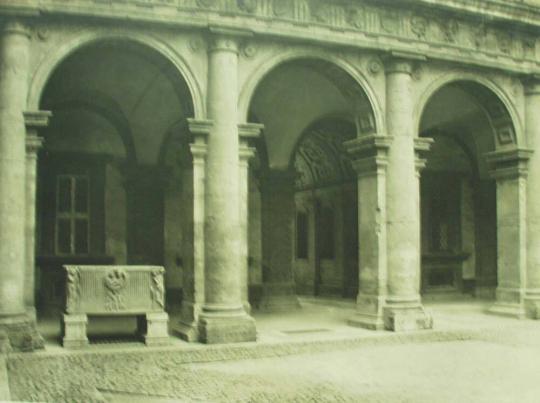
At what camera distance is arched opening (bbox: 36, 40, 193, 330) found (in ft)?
47.4

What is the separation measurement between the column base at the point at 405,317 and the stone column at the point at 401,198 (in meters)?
0.02

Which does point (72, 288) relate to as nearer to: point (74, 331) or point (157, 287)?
point (74, 331)

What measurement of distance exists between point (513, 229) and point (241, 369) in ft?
25.6

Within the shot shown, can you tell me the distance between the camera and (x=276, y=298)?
15.7m

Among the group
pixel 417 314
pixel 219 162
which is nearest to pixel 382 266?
pixel 417 314

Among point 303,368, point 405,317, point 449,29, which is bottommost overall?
point 303,368

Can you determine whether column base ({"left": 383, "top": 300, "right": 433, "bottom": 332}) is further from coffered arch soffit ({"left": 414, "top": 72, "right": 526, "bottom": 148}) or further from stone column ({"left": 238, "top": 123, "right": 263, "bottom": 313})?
coffered arch soffit ({"left": 414, "top": 72, "right": 526, "bottom": 148})

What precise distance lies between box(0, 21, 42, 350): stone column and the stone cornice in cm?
58

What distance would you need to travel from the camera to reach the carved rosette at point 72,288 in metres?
10.2

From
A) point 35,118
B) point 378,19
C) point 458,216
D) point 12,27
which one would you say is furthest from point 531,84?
point 12,27

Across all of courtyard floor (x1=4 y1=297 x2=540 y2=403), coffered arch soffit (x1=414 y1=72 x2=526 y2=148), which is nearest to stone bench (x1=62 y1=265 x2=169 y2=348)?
courtyard floor (x1=4 y1=297 x2=540 y2=403)

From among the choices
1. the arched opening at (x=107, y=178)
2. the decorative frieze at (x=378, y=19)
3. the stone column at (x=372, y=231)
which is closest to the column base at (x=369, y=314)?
the stone column at (x=372, y=231)

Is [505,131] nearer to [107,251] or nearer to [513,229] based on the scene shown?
[513,229]

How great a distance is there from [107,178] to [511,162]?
895 cm
